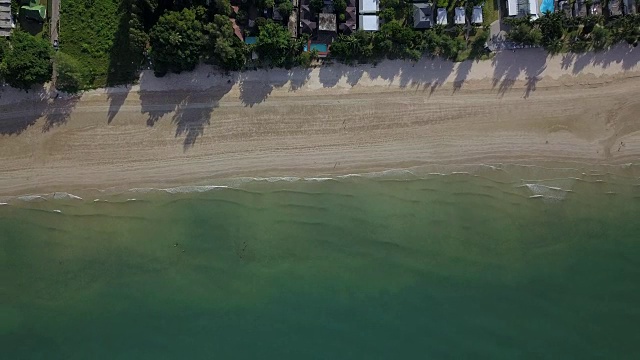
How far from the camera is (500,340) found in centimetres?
2441

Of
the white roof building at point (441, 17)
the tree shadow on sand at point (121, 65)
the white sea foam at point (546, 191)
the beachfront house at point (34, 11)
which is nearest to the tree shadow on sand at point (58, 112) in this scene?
the tree shadow on sand at point (121, 65)

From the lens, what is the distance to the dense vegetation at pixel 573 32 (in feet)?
79.4

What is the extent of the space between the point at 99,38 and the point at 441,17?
1589 cm

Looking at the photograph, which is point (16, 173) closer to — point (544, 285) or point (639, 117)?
point (544, 285)

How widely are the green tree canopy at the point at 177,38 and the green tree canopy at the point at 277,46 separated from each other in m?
2.70

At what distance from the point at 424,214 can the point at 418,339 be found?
19.1ft

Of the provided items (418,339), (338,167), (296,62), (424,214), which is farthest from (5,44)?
(418,339)

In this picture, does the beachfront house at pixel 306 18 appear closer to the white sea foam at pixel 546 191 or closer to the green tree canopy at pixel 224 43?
the green tree canopy at pixel 224 43

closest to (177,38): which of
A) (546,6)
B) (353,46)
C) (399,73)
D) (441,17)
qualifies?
(353,46)

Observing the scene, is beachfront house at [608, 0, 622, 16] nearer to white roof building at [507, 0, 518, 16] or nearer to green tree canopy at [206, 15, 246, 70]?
white roof building at [507, 0, 518, 16]

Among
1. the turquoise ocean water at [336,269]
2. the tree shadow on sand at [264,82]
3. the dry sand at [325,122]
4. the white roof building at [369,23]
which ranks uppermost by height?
the white roof building at [369,23]

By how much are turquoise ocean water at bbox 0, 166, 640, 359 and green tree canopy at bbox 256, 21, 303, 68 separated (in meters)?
5.73

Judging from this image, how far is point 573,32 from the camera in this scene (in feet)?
81.7

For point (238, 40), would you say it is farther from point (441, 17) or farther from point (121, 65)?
point (441, 17)
